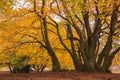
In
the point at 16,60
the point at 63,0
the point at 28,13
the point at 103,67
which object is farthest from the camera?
the point at 16,60

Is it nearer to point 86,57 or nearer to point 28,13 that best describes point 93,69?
point 86,57

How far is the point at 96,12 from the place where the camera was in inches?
782

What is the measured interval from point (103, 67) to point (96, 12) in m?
3.96

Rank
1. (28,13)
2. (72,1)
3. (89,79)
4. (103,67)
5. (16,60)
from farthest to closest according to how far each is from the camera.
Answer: (16,60) < (103,67) < (28,13) < (72,1) < (89,79)

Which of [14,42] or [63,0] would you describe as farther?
[14,42]

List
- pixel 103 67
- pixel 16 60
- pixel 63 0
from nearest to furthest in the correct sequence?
pixel 63 0 < pixel 103 67 < pixel 16 60

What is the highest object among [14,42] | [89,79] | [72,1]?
[72,1]

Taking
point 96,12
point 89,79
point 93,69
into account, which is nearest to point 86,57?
point 93,69

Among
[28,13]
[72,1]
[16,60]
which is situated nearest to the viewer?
[72,1]

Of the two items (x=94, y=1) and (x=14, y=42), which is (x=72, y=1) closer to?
(x=94, y=1)

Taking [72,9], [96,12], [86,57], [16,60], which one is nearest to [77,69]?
[86,57]

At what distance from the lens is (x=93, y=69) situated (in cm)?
2023

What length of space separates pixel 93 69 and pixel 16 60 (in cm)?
1921

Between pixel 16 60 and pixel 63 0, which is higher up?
pixel 63 0
